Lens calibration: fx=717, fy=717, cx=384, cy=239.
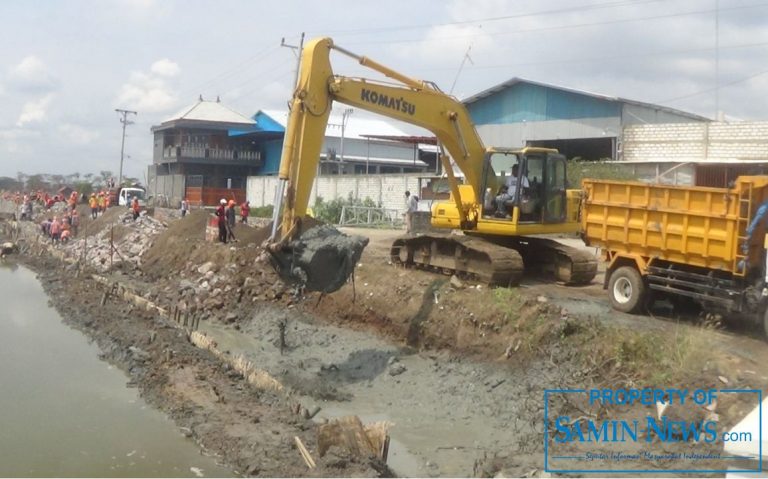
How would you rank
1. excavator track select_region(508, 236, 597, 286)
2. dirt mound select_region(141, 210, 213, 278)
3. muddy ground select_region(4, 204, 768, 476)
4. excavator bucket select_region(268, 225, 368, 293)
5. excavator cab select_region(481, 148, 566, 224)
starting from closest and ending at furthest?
muddy ground select_region(4, 204, 768, 476), excavator bucket select_region(268, 225, 368, 293), excavator cab select_region(481, 148, 566, 224), excavator track select_region(508, 236, 597, 286), dirt mound select_region(141, 210, 213, 278)

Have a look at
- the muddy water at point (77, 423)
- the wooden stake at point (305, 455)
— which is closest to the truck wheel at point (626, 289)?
the wooden stake at point (305, 455)

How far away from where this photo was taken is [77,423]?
9.74 meters

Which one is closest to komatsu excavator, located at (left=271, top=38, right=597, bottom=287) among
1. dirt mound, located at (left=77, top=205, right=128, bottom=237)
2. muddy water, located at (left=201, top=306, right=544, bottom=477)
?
muddy water, located at (left=201, top=306, right=544, bottom=477)

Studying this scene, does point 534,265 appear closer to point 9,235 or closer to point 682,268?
point 682,268

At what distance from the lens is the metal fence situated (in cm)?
2903

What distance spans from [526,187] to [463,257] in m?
1.72

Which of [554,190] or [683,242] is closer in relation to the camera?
[683,242]

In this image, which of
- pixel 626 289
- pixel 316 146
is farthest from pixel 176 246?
pixel 626 289

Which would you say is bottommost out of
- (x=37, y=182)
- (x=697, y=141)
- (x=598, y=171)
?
(x=37, y=182)

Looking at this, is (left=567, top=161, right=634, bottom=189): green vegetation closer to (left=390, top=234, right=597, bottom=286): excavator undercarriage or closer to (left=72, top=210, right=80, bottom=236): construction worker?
(left=390, top=234, right=597, bottom=286): excavator undercarriage

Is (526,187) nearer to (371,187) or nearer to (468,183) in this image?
(468,183)

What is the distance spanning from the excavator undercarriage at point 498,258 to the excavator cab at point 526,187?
62cm

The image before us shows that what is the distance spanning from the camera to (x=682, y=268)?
10.2 meters

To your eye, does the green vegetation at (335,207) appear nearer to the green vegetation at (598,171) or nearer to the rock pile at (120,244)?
the rock pile at (120,244)
